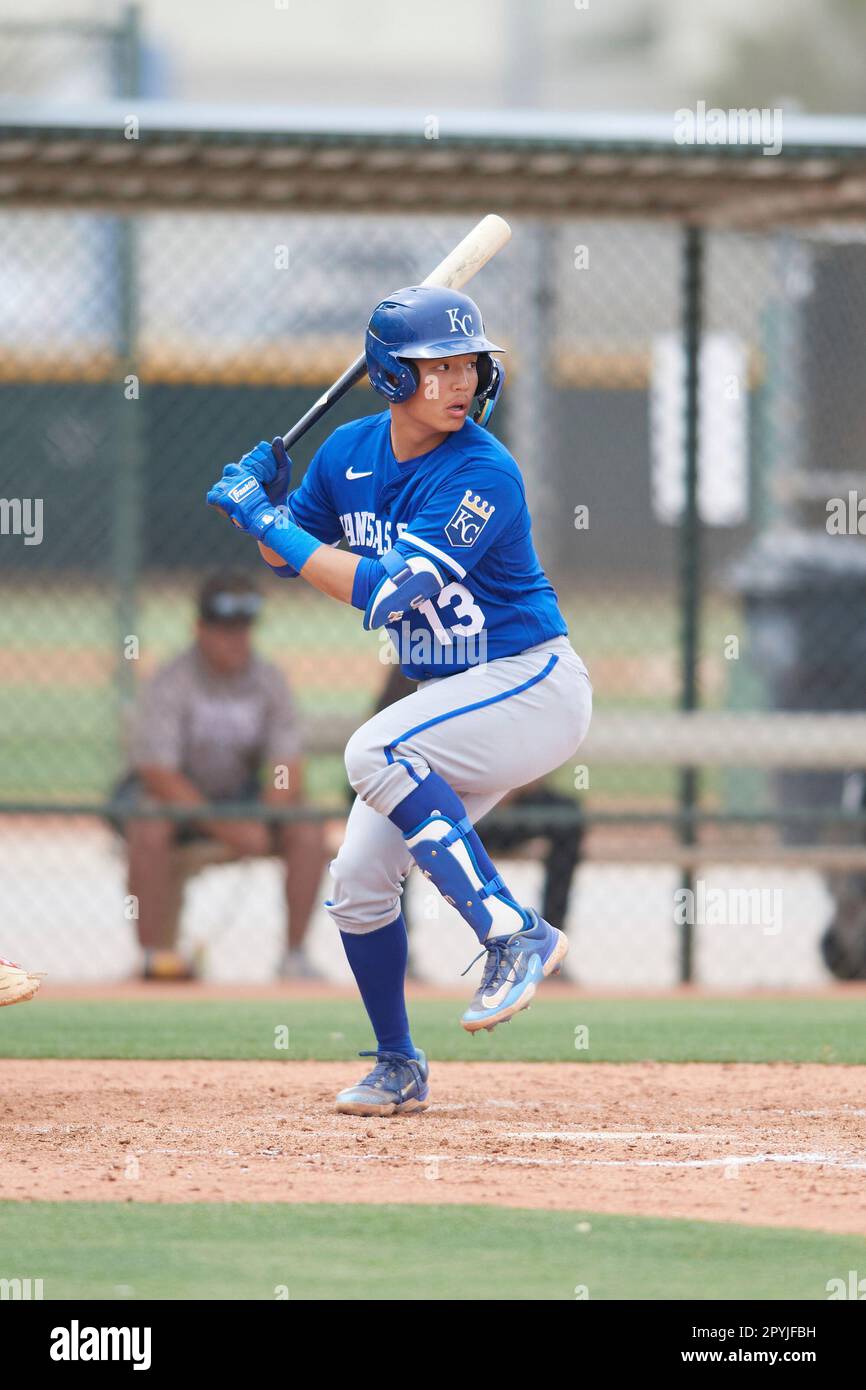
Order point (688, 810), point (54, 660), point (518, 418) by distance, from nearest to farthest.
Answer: point (688, 810) → point (518, 418) → point (54, 660)

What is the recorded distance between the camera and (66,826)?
12203mm

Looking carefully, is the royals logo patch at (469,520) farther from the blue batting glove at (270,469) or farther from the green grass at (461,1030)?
the green grass at (461,1030)

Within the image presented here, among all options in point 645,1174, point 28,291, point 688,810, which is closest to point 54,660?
point 28,291

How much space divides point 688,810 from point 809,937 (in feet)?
5.67

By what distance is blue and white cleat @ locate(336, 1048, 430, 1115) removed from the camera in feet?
14.5

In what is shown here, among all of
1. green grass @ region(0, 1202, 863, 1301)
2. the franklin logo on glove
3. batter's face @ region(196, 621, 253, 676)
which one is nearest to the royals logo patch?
the franklin logo on glove

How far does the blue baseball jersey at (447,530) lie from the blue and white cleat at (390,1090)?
83 cm

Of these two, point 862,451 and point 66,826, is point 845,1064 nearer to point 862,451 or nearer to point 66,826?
point 862,451

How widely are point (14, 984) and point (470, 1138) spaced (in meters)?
1.02

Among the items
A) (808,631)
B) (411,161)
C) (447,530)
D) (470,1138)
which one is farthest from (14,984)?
(808,631)

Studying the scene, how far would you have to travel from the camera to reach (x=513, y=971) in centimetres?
411

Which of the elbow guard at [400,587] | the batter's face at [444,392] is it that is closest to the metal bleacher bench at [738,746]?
the batter's face at [444,392]

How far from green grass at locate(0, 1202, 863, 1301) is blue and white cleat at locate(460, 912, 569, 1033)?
55cm

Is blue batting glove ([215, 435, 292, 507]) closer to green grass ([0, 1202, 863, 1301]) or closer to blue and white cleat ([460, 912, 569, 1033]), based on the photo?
blue and white cleat ([460, 912, 569, 1033])
